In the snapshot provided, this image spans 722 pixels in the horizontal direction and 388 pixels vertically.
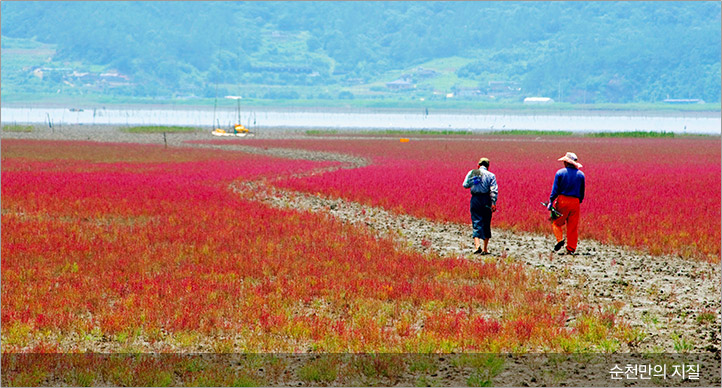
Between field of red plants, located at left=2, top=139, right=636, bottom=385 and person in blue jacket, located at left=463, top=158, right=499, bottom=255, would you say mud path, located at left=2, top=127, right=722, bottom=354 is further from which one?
person in blue jacket, located at left=463, top=158, right=499, bottom=255

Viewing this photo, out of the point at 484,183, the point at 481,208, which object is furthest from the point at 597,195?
the point at 484,183

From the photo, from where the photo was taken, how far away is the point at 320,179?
129 feet

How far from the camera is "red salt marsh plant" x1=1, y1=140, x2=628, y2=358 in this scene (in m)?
11.8

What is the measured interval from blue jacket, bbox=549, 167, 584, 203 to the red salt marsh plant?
1768 mm

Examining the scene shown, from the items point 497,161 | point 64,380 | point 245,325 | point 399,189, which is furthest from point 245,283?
point 497,161

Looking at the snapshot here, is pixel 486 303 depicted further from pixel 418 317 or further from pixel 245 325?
pixel 245 325

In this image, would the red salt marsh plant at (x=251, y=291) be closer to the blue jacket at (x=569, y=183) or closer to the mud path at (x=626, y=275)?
the mud path at (x=626, y=275)

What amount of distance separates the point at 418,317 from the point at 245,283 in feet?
12.8

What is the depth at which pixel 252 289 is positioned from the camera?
48.7 feet

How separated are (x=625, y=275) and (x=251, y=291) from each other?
739 centimetres

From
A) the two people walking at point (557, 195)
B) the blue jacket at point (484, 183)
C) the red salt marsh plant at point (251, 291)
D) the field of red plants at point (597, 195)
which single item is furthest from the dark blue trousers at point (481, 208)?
the field of red plants at point (597, 195)

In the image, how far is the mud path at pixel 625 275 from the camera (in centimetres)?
1233

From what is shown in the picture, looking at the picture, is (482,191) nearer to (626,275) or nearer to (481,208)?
(481,208)

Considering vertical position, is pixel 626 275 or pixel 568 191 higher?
pixel 568 191
